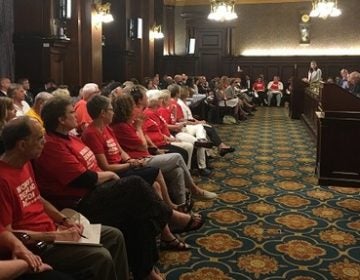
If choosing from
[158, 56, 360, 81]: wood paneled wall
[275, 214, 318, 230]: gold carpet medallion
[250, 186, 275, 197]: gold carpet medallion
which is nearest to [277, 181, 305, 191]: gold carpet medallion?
[250, 186, 275, 197]: gold carpet medallion

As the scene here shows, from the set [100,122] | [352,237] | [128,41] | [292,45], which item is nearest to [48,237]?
[100,122]

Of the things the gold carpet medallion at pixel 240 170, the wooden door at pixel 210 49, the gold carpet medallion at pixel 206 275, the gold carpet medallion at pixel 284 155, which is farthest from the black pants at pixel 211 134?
the wooden door at pixel 210 49

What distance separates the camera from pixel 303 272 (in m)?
3.06

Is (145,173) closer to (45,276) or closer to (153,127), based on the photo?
(153,127)

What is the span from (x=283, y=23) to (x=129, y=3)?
23.2 feet

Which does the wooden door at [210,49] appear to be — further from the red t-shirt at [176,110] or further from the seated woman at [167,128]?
the seated woman at [167,128]

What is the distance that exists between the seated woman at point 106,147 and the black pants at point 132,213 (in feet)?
1.82

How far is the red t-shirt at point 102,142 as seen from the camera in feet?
10.9

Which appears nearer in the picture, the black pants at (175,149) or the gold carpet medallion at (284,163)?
the black pants at (175,149)

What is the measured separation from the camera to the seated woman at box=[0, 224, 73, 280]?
1.82 metres

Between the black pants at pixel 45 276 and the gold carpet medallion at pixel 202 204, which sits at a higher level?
the black pants at pixel 45 276

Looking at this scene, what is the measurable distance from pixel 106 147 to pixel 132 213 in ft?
2.78

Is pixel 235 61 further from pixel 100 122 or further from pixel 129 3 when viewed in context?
pixel 100 122

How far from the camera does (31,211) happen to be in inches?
89.7
